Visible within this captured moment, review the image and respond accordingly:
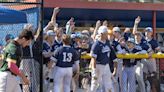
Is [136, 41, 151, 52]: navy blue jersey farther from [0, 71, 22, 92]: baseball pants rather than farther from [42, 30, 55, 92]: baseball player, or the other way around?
[0, 71, 22, 92]: baseball pants

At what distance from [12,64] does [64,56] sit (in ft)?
8.21

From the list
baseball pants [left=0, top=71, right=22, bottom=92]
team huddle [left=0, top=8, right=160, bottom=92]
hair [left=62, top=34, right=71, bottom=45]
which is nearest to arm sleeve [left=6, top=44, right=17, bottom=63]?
baseball pants [left=0, top=71, right=22, bottom=92]

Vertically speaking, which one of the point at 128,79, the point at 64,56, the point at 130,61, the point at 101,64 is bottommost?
the point at 128,79

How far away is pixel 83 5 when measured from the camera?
850 inches

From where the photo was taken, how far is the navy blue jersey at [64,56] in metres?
11.2

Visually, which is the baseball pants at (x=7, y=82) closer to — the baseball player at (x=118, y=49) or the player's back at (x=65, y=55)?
the player's back at (x=65, y=55)

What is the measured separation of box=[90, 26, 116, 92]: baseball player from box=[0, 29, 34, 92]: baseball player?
2706 mm

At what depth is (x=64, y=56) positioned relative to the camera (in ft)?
36.7

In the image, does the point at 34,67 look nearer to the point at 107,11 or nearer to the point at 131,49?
the point at 131,49

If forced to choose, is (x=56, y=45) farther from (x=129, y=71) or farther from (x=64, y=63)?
(x=129, y=71)

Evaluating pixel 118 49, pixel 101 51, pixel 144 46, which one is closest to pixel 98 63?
pixel 101 51

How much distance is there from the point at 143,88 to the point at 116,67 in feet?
5.00

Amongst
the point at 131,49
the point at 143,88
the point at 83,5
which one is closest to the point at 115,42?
the point at 131,49

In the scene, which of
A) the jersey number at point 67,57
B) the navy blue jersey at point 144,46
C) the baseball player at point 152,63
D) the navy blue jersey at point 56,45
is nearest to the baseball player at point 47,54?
the navy blue jersey at point 56,45
